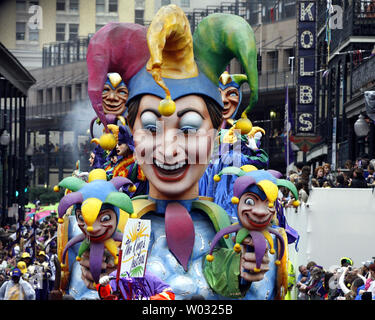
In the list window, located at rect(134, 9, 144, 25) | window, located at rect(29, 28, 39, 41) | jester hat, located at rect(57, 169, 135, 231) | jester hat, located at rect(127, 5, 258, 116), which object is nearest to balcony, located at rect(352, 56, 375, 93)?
window, located at rect(134, 9, 144, 25)

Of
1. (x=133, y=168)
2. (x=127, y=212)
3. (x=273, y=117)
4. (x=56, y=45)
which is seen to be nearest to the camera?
(x=127, y=212)

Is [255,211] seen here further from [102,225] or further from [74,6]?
[74,6]

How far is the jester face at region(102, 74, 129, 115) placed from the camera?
801cm

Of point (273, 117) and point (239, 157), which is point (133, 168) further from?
point (273, 117)

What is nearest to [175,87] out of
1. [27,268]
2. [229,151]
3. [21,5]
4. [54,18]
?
[229,151]

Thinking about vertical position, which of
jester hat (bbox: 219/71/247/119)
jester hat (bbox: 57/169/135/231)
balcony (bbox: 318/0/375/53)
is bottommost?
jester hat (bbox: 57/169/135/231)

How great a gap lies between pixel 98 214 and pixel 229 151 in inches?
101

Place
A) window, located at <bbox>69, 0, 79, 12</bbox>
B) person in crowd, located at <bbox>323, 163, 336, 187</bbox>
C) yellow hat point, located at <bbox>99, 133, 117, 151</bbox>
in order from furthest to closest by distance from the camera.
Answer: window, located at <bbox>69, 0, 79, 12</bbox> → person in crowd, located at <bbox>323, 163, 336, 187</bbox> → yellow hat point, located at <bbox>99, 133, 117, 151</bbox>

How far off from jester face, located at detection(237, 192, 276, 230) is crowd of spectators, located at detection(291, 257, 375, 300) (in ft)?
7.79

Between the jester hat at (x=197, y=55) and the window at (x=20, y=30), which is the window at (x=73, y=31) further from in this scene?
the jester hat at (x=197, y=55)

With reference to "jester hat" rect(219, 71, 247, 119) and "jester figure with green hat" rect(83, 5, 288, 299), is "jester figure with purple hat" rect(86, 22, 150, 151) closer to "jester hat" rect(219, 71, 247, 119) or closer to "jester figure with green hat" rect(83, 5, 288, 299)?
"jester figure with green hat" rect(83, 5, 288, 299)

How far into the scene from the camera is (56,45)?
1870 inches

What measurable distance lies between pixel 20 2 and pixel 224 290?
1006 inches

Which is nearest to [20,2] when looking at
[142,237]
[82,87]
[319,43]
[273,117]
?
[319,43]
